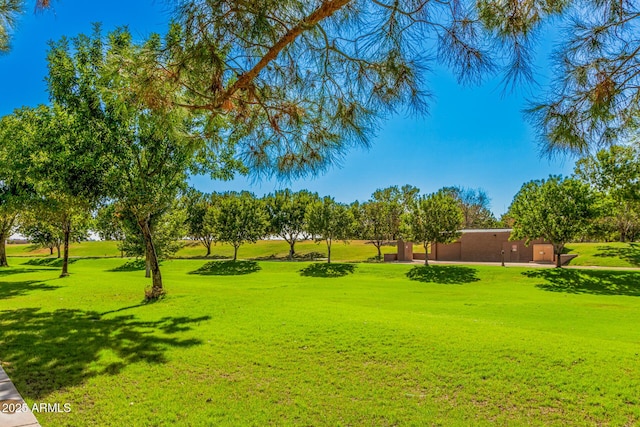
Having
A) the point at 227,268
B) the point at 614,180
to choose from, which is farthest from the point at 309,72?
the point at 227,268

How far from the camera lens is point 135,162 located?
11188mm

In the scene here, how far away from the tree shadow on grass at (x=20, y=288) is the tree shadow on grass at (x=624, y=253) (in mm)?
40633

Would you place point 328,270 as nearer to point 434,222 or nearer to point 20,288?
point 434,222

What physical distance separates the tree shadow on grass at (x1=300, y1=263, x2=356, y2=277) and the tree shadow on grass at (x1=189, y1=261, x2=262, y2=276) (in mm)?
5341

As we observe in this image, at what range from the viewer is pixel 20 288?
15.0 meters

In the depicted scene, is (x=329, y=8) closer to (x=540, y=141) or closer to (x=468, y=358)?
(x=540, y=141)

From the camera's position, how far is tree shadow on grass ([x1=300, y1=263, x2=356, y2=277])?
3023 cm

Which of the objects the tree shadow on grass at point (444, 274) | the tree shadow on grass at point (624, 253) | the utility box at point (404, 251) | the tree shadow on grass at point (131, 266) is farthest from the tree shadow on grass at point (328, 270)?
the tree shadow on grass at point (624, 253)

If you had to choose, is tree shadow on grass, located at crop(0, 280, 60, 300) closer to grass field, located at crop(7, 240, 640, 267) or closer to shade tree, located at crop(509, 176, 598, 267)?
shade tree, located at crop(509, 176, 598, 267)

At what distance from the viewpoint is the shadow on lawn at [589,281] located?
20.5m

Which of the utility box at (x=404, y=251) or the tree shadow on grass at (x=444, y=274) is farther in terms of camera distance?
the utility box at (x=404, y=251)

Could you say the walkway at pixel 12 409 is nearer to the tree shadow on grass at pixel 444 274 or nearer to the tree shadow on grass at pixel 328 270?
the tree shadow on grass at pixel 444 274

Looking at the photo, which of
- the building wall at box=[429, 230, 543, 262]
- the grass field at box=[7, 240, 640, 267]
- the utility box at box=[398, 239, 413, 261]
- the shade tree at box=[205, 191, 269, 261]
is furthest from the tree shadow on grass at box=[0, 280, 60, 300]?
the building wall at box=[429, 230, 543, 262]

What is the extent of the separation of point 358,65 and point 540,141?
7.39 ft
